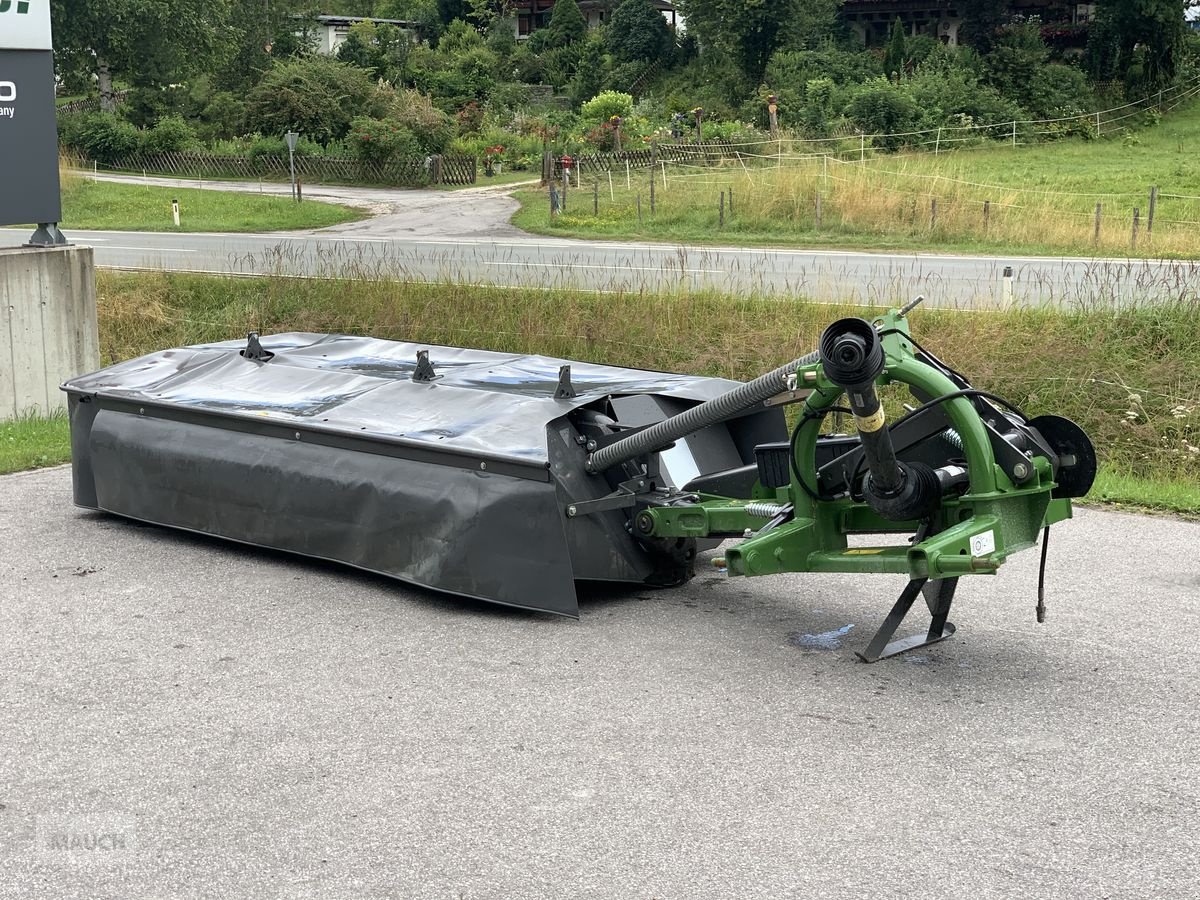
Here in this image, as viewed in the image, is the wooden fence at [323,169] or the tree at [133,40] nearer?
the wooden fence at [323,169]

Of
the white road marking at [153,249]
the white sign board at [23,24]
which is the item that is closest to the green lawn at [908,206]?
the white road marking at [153,249]

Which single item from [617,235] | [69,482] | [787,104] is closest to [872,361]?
[69,482]

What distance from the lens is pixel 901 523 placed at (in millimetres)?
5738

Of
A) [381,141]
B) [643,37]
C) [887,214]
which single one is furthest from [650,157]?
[643,37]

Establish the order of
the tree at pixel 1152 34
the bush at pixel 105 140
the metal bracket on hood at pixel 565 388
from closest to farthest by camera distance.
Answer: the metal bracket on hood at pixel 565 388 < the bush at pixel 105 140 < the tree at pixel 1152 34

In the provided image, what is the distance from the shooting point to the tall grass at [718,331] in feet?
35.7

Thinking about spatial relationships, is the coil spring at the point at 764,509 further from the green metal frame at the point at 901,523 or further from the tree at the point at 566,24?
the tree at the point at 566,24

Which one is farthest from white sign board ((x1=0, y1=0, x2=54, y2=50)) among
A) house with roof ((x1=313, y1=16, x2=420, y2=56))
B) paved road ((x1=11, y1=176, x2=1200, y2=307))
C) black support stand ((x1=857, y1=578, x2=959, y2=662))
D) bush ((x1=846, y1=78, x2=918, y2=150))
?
house with roof ((x1=313, y1=16, x2=420, y2=56))

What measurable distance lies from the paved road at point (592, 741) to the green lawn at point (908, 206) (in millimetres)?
15747

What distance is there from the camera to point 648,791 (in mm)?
4660

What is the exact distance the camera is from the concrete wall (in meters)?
11.6

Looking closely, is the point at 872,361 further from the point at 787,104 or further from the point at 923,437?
the point at 787,104

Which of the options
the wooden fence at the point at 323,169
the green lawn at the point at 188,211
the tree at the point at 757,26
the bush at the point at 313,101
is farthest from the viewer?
the tree at the point at 757,26

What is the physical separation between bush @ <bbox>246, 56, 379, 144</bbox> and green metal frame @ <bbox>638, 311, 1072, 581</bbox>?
42.5m
